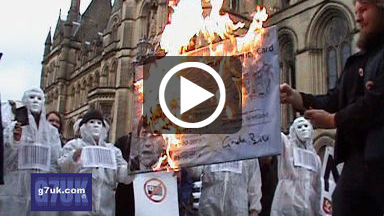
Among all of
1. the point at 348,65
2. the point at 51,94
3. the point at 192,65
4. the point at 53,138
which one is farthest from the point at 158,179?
the point at 51,94

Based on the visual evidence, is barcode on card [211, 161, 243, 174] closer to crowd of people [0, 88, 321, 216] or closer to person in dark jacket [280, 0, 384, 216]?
crowd of people [0, 88, 321, 216]

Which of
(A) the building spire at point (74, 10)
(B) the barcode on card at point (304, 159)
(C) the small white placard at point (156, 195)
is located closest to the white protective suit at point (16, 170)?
(C) the small white placard at point (156, 195)

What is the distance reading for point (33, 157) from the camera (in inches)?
268

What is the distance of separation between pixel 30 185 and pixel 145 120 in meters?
2.64

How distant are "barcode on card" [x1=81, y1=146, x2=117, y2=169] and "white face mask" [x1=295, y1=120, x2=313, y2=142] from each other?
→ 2873mm

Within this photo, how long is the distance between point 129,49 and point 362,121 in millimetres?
30921

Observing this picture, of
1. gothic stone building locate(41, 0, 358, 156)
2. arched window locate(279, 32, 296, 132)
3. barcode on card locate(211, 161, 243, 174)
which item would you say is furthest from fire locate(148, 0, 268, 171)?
arched window locate(279, 32, 296, 132)

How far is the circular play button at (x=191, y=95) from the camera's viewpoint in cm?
414

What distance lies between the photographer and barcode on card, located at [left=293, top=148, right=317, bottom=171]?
7527mm

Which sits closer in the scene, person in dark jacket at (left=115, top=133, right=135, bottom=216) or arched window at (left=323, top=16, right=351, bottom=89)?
person in dark jacket at (left=115, top=133, right=135, bottom=216)

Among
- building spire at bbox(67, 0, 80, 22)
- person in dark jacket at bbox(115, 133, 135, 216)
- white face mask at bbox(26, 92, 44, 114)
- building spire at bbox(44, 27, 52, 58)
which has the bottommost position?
person in dark jacket at bbox(115, 133, 135, 216)

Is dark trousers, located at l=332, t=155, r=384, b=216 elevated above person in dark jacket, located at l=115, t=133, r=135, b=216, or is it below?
above
